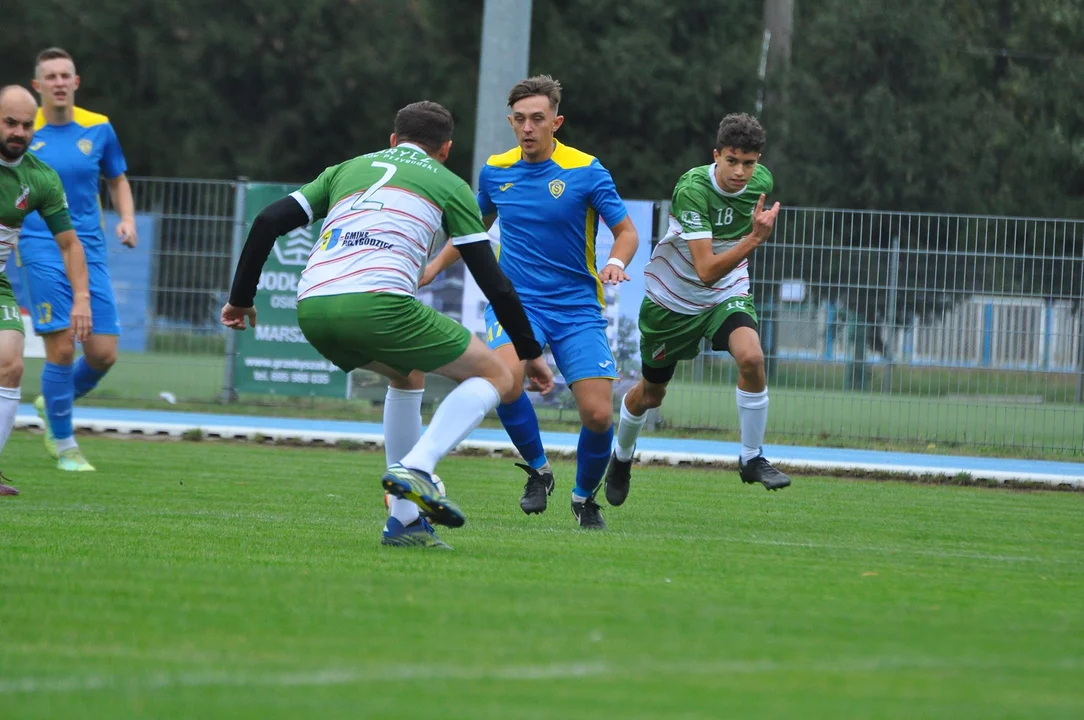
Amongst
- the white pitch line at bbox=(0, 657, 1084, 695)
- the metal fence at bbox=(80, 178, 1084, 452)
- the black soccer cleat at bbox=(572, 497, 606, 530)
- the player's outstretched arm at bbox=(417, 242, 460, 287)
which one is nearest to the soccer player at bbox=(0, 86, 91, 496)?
the player's outstretched arm at bbox=(417, 242, 460, 287)

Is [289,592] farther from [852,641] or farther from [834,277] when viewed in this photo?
[834,277]

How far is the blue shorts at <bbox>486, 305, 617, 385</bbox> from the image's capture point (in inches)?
318

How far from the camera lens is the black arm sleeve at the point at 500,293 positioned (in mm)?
6316

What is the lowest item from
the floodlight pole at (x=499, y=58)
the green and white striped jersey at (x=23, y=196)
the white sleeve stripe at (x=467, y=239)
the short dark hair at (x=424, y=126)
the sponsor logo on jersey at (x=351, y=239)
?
the sponsor logo on jersey at (x=351, y=239)

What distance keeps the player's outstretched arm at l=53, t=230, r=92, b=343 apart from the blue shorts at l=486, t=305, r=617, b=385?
7.37 ft

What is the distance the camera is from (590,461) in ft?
26.4

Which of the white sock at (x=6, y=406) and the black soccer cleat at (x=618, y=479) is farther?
the black soccer cleat at (x=618, y=479)

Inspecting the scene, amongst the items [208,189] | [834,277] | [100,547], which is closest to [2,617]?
[100,547]

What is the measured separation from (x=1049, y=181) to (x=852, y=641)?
31.6 meters

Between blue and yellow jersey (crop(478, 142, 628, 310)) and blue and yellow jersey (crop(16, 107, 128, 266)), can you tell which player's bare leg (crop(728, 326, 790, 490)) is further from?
blue and yellow jersey (crop(16, 107, 128, 266))

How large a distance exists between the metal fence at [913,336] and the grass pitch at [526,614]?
237 inches

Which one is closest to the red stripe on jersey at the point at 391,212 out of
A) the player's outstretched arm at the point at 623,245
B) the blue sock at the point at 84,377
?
the player's outstretched arm at the point at 623,245

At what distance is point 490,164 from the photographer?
329 inches

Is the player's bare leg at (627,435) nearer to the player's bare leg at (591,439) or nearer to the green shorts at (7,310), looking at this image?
the player's bare leg at (591,439)
